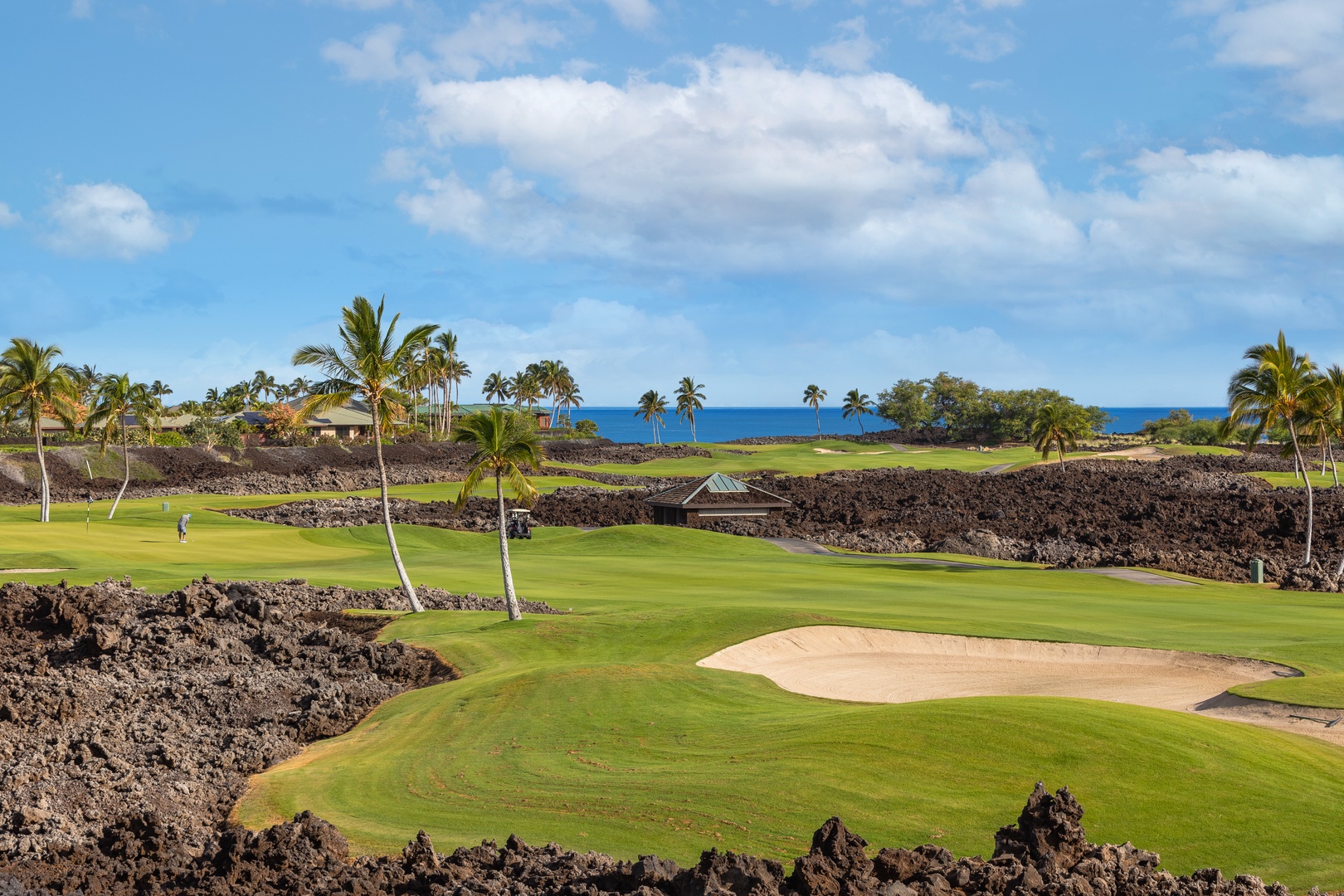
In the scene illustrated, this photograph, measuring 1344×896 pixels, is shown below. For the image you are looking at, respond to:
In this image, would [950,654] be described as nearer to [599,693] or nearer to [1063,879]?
[599,693]

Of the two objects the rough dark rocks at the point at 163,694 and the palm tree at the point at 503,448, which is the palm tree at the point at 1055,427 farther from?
the rough dark rocks at the point at 163,694

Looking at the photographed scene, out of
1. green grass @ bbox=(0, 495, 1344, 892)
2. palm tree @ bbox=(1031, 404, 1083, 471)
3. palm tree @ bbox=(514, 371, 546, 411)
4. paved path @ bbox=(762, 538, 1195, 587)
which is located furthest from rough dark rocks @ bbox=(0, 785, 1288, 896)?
palm tree @ bbox=(514, 371, 546, 411)

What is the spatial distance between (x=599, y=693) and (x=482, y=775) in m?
4.01

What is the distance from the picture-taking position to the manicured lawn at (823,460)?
10931 centimetres

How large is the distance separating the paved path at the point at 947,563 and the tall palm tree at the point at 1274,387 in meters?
7.81

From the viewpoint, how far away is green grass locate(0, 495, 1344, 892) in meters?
10.7

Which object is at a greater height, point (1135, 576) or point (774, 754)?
point (1135, 576)

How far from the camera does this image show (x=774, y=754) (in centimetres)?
1321

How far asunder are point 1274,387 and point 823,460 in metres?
77.8

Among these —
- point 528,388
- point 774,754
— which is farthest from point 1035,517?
point 528,388

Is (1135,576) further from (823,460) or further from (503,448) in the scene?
(823,460)

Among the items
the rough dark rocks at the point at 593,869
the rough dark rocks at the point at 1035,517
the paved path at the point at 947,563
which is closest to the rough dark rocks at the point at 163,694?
the rough dark rocks at the point at 593,869

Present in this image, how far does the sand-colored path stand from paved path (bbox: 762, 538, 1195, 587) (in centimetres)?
1789

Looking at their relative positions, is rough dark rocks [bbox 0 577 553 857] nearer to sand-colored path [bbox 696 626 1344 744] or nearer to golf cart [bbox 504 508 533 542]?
sand-colored path [bbox 696 626 1344 744]
